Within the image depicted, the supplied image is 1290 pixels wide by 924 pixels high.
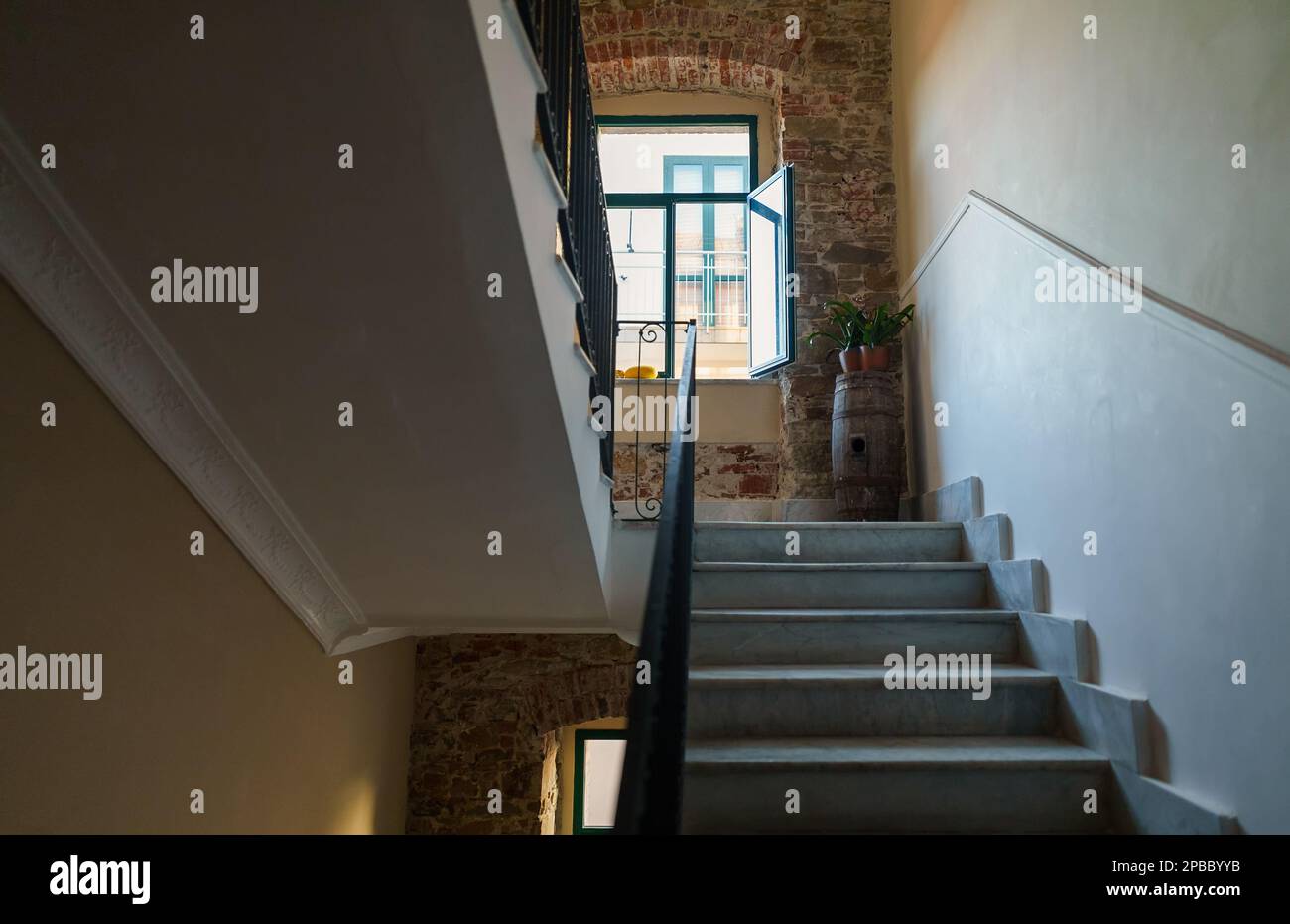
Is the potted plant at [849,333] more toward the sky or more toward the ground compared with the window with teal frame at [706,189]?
more toward the ground

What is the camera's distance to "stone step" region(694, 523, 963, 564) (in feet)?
11.9

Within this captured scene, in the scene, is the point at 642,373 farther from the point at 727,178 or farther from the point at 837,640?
the point at 837,640

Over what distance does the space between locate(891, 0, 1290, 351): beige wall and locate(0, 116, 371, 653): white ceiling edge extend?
278cm

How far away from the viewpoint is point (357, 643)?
427 centimetres

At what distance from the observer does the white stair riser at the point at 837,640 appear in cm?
292

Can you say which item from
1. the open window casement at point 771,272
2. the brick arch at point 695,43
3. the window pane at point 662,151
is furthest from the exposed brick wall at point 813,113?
the window pane at point 662,151

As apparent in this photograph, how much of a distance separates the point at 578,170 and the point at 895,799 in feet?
6.95

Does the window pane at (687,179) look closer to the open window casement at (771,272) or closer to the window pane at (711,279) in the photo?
the window pane at (711,279)

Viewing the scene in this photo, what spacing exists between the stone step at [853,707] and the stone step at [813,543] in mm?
1029

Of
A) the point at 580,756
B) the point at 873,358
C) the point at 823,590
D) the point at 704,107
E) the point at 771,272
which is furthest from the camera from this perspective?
the point at 580,756

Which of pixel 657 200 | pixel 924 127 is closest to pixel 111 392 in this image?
pixel 924 127

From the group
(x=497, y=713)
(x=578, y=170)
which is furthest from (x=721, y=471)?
Answer: (x=578, y=170)

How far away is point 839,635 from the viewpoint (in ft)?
9.74
